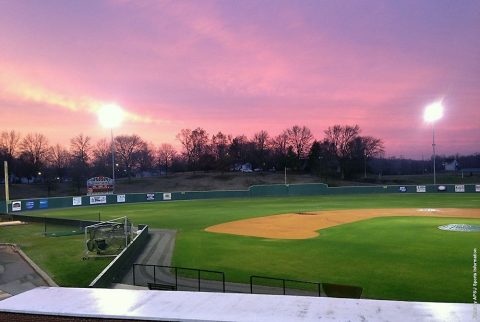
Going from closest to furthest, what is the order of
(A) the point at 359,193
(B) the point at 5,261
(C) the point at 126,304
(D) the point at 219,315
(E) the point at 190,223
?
1. (D) the point at 219,315
2. (C) the point at 126,304
3. (B) the point at 5,261
4. (E) the point at 190,223
5. (A) the point at 359,193

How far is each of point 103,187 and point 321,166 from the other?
103m

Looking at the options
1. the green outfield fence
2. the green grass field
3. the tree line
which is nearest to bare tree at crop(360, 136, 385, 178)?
the tree line

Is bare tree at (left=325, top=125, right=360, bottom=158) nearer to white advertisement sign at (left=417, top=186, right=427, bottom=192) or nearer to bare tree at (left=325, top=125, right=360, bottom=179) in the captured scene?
bare tree at (left=325, top=125, right=360, bottom=179)

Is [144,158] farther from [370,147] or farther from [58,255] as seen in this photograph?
[58,255]

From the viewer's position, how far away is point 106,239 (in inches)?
1145

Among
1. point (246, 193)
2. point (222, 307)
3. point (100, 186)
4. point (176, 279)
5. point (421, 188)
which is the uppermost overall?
point (100, 186)

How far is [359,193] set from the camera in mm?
87062

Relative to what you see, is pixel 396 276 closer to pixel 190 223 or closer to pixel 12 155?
pixel 190 223

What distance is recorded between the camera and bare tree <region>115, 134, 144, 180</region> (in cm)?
18088

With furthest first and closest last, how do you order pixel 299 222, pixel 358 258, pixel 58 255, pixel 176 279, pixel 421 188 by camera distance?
pixel 421 188 → pixel 299 222 → pixel 58 255 → pixel 358 258 → pixel 176 279

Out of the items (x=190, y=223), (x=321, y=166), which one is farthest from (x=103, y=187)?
(x=321, y=166)

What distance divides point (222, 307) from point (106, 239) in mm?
21944

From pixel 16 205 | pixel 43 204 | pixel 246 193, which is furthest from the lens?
pixel 246 193

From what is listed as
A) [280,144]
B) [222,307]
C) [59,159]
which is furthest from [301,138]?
[222,307]
